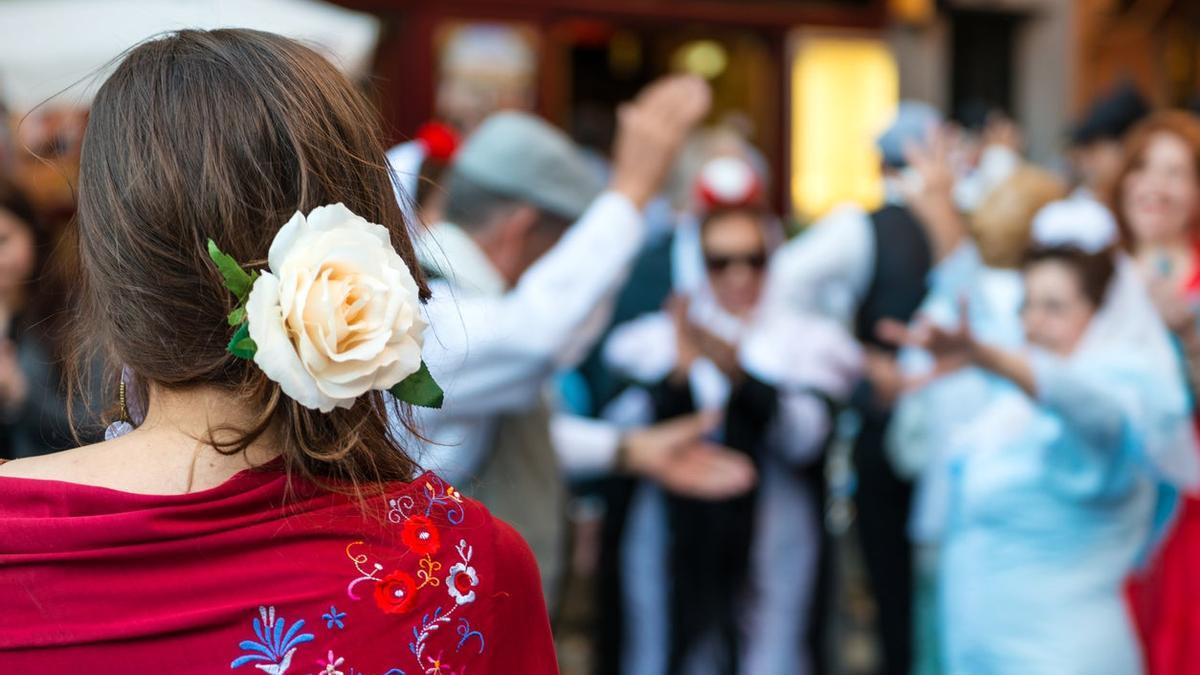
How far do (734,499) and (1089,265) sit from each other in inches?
53.0

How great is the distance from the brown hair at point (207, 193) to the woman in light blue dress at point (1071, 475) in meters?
2.32

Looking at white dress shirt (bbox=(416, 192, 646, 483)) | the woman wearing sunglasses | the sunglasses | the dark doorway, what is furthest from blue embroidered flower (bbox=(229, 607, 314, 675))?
the dark doorway

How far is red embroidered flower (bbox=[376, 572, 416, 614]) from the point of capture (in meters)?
1.49

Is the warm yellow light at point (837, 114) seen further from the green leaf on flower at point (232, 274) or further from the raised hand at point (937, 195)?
the green leaf on flower at point (232, 274)

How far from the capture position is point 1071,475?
12.5 ft

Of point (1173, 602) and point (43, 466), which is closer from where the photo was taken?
point (43, 466)

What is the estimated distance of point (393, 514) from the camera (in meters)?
1.54

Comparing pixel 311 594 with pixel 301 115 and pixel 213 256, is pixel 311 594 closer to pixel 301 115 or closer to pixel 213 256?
pixel 213 256

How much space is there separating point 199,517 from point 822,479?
368 centimetres

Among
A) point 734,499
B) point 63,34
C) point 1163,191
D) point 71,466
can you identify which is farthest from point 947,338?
point 63,34

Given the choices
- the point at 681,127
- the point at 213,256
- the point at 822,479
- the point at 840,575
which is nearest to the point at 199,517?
the point at 213,256

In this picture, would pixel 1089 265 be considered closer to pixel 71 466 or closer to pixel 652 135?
pixel 652 135

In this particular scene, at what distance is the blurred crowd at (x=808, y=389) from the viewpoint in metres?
3.39

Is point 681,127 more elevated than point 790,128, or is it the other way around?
point 681,127
